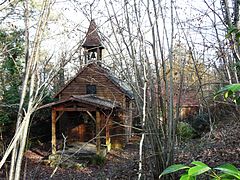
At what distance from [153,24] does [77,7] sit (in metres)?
0.90

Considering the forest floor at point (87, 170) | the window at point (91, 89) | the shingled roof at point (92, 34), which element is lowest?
the forest floor at point (87, 170)

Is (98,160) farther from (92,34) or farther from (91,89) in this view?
(92,34)

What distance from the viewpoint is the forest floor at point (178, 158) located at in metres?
4.82

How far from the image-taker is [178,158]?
4.78 metres

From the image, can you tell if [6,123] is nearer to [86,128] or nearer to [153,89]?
[86,128]

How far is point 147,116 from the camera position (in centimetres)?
257

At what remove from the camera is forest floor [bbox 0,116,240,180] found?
482 centimetres

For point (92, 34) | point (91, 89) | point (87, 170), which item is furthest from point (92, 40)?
point (91, 89)

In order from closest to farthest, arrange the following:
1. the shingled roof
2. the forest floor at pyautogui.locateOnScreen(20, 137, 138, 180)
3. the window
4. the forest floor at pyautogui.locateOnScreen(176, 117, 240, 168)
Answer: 1. the shingled roof
2. the forest floor at pyautogui.locateOnScreen(176, 117, 240, 168)
3. the forest floor at pyautogui.locateOnScreen(20, 137, 138, 180)
4. the window

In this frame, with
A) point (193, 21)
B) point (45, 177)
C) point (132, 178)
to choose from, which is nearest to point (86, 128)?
point (45, 177)

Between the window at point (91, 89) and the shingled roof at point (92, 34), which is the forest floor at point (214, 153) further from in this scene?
the window at point (91, 89)

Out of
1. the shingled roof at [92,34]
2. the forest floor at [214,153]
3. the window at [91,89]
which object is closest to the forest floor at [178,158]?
the forest floor at [214,153]

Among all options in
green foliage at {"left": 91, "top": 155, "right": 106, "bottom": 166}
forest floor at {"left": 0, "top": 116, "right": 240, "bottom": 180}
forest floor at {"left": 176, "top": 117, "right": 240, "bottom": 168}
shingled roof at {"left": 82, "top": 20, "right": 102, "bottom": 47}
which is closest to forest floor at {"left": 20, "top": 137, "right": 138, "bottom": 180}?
forest floor at {"left": 0, "top": 116, "right": 240, "bottom": 180}

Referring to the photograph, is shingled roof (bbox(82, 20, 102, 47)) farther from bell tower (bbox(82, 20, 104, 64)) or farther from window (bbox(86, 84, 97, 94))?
window (bbox(86, 84, 97, 94))
